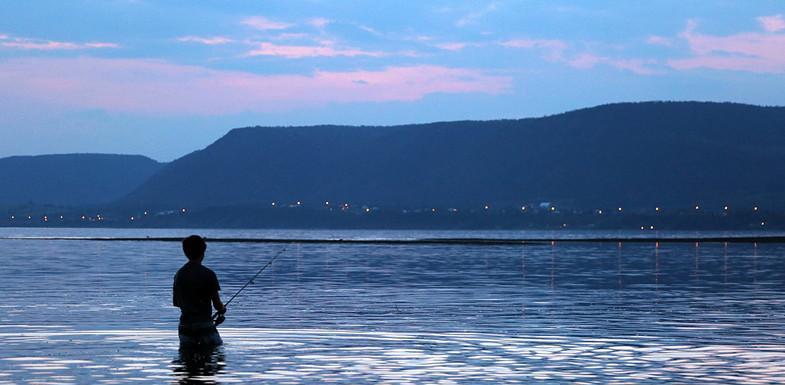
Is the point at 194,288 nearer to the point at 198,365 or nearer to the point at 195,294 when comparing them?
the point at 195,294

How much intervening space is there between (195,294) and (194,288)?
107 millimetres

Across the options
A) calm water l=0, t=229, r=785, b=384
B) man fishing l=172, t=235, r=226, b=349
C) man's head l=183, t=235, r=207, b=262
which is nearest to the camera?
calm water l=0, t=229, r=785, b=384

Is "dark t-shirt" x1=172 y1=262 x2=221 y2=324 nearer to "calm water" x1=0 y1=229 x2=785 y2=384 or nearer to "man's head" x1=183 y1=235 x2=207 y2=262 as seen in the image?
"man's head" x1=183 y1=235 x2=207 y2=262

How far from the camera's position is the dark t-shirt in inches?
785

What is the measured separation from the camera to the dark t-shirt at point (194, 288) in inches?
785

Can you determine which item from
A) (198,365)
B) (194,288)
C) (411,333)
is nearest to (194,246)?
(194,288)

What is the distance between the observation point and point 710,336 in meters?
24.7

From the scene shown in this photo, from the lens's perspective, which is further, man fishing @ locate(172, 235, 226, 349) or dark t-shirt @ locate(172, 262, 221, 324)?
dark t-shirt @ locate(172, 262, 221, 324)

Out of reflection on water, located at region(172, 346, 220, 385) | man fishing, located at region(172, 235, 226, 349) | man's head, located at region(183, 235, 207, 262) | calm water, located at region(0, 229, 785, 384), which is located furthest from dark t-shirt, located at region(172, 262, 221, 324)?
calm water, located at region(0, 229, 785, 384)

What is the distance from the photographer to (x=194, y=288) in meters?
20.0

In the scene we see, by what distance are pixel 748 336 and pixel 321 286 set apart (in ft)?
77.9

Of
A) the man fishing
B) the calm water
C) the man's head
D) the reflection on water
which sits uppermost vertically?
the man's head

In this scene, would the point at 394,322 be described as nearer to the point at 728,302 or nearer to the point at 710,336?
the point at 710,336

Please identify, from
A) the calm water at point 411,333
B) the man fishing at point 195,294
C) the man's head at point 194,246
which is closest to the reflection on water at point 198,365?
the calm water at point 411,333
